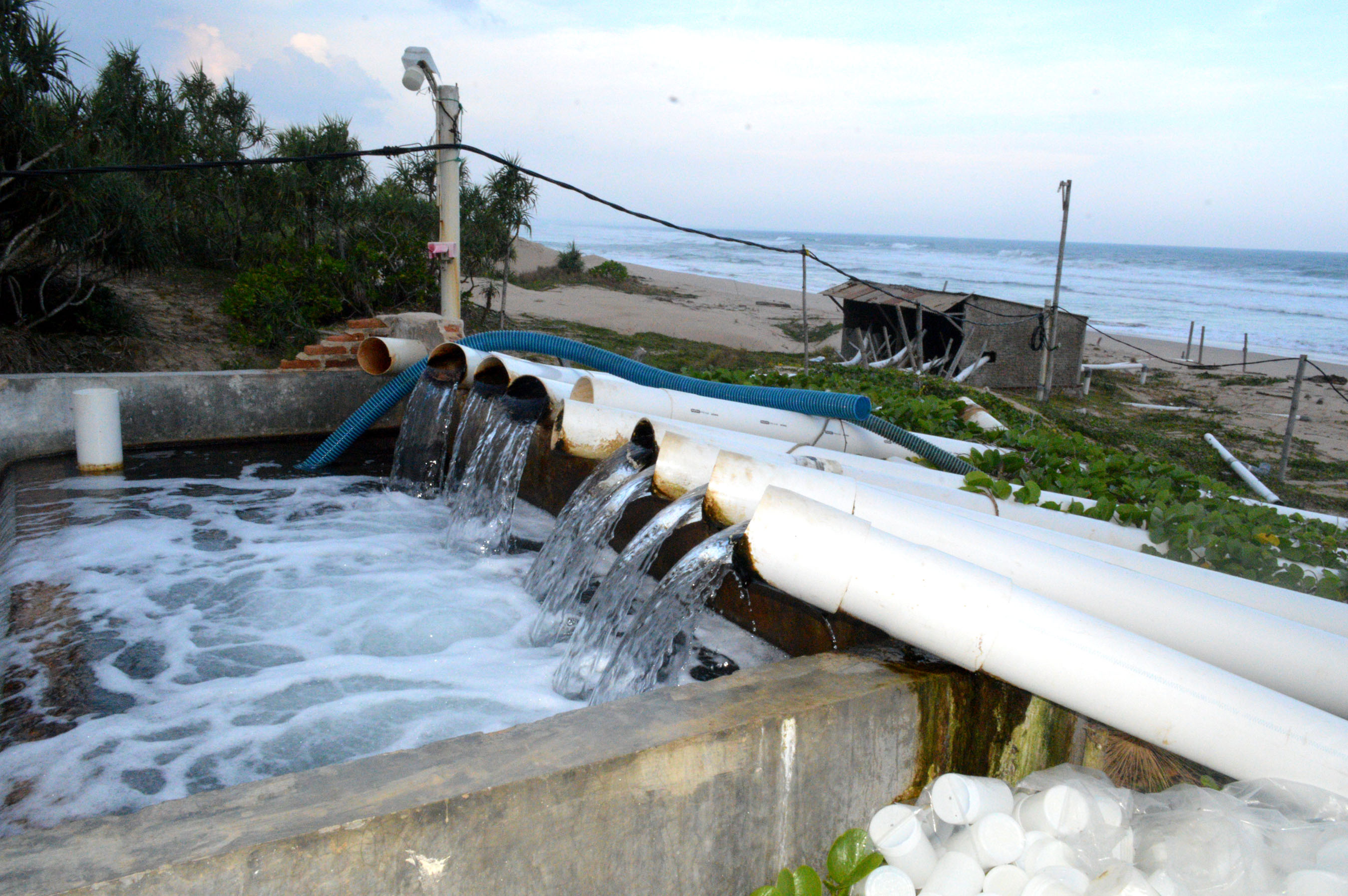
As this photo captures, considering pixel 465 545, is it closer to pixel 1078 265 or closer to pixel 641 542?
pixel 641 542

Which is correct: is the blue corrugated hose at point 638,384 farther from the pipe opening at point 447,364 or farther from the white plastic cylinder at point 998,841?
the white plastic cylinder at point 998,841

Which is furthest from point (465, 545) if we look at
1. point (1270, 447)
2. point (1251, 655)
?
point (1270, 447)

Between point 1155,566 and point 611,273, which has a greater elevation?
point 611,273

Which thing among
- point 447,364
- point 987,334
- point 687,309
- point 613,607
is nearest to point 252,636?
point 613,607

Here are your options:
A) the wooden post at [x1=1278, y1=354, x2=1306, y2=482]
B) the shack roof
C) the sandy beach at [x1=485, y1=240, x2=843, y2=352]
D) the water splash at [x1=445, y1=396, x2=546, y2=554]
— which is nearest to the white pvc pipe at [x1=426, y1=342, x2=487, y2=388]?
the water splash at [x1=445, y1=396, x2=546, y2=554]

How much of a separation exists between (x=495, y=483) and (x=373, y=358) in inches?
76.5

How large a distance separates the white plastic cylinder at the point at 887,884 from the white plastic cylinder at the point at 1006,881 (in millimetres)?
174

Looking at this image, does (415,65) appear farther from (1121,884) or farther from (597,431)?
(1121,884)

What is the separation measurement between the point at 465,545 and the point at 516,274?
94.3 ft

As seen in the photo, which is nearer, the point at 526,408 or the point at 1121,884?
the point at 1121,884

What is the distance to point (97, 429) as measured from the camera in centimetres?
553

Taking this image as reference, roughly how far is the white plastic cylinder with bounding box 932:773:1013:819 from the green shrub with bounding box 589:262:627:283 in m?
32.3

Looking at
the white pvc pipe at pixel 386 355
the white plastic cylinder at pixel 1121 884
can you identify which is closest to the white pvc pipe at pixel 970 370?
the white pvc pipe at pixel 386 355

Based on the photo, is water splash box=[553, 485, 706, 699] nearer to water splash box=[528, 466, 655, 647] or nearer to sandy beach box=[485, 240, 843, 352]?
water splash box=[528, 466, 655, 647]
